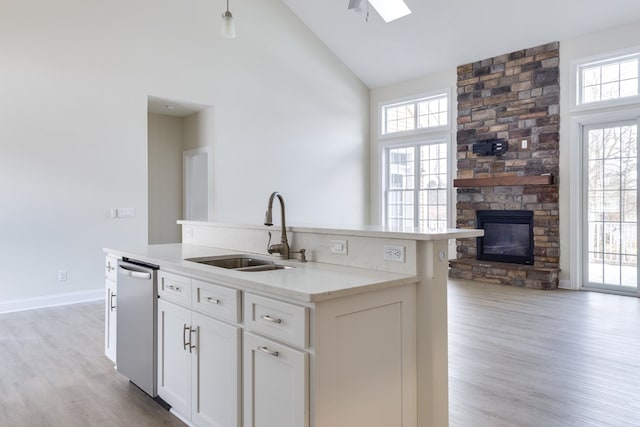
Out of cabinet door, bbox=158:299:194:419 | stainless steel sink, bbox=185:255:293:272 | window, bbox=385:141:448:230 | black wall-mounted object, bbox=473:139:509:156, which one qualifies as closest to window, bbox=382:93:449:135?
window, bbox=385:141:448:230

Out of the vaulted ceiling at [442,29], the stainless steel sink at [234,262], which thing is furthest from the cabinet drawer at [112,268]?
the vaulted ceiling at [442,29]

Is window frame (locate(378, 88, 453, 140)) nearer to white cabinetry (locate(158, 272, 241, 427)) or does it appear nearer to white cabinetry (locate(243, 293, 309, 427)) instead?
white cabinetry (locate(158, 272, 241, 427))

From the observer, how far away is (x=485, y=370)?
3.16m

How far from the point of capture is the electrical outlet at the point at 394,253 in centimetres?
204

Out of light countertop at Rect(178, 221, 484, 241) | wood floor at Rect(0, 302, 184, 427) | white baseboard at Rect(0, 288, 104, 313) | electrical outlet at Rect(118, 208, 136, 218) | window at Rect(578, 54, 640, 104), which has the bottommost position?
wood floor at Rect(0, 302, 184, 427)

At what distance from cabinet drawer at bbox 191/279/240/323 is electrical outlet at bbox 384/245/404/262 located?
713 millimetres

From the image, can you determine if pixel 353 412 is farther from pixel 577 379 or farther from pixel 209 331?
pixel 577 379

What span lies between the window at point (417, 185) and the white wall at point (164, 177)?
397cm

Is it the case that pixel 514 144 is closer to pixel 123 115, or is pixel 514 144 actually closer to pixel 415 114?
pixel 415 114

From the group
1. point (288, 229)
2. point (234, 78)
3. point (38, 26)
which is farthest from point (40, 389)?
point (234, 78)

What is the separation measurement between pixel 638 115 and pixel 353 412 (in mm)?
5915

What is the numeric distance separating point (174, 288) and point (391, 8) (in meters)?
5.88

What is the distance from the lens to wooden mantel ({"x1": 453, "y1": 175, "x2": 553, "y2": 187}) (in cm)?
621

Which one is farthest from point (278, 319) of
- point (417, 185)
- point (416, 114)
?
point (416, 114)
